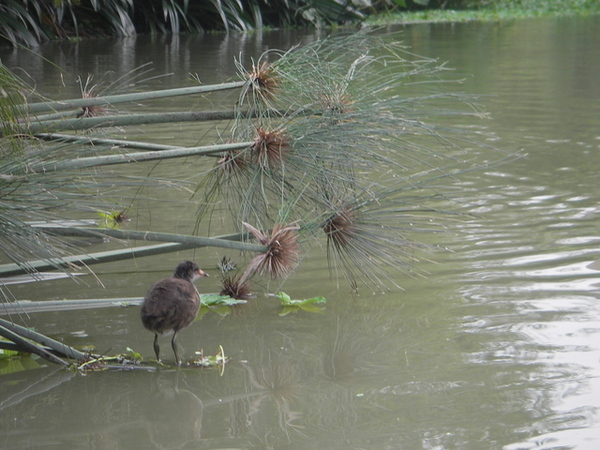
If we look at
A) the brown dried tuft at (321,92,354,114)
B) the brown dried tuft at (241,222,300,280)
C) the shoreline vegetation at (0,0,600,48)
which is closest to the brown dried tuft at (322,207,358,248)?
the brown dried tuft at (241,222,300,280)

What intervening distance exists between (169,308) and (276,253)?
0.42m

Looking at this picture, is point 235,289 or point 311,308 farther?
point 235,289

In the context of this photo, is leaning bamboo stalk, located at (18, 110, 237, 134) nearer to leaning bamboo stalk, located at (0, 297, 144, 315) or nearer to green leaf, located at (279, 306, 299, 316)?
leaning bamboo stalk, located at (0, 297, 144, 315)

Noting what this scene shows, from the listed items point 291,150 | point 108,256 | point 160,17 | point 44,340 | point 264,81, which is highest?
point 160,17

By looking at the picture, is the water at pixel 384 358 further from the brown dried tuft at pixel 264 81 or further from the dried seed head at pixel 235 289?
the brown dried tuft at pixel 264 81

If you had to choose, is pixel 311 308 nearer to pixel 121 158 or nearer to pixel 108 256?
pixel 108 256

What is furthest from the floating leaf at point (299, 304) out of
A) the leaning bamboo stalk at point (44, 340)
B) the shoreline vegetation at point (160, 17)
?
the shoreline vegetation at point (160, 17)

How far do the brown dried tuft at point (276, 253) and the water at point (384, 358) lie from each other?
0.38 metres

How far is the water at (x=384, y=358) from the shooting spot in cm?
264

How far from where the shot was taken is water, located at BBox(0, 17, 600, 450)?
104 inches

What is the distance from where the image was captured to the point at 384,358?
3168 mm

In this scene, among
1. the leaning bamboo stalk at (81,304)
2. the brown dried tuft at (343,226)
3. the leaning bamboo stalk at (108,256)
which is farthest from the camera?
the leaning bamboo stalk at (81,304)

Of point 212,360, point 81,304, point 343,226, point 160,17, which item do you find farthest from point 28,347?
point 160,17

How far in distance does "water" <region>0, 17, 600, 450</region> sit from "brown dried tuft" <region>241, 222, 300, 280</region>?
0.38 metres
